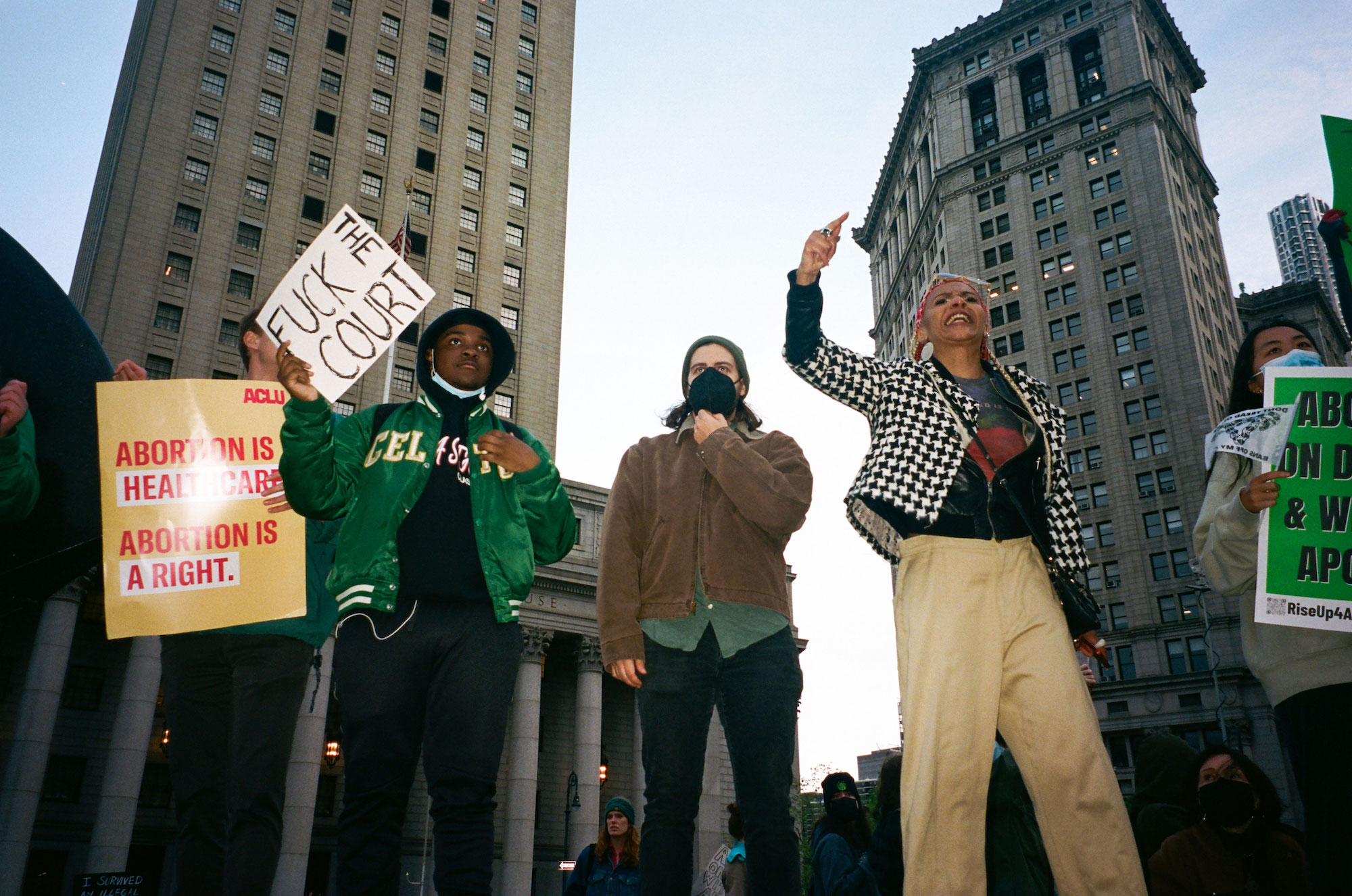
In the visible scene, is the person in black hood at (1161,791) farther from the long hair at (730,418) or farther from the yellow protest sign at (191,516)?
the yellow protest sign at (191,516)

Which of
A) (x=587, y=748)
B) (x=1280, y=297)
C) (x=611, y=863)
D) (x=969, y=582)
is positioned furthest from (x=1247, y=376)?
(x=1280, y=297)

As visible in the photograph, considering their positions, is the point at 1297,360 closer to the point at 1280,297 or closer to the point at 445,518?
the point at 445,518

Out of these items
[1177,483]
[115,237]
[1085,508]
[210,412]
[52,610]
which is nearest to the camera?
[210,412]

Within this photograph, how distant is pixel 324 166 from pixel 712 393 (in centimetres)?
4865

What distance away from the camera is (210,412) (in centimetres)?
533

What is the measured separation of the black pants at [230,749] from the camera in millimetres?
4312

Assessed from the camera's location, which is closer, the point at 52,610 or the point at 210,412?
the point at 210,412

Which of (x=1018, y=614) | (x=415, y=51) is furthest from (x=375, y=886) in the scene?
(x=415, y=51)

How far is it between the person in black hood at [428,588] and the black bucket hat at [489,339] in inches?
4.2

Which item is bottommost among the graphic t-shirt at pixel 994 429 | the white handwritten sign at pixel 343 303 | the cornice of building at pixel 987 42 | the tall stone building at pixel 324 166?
the graphic t-shirt at pixel 994 429

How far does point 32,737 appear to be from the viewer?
1179 inches

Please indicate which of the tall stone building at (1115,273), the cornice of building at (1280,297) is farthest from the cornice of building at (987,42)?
the cornice of building at (1280,297)

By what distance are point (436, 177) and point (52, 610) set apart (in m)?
29.0

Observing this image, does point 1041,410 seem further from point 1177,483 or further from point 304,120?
point 1177,483
